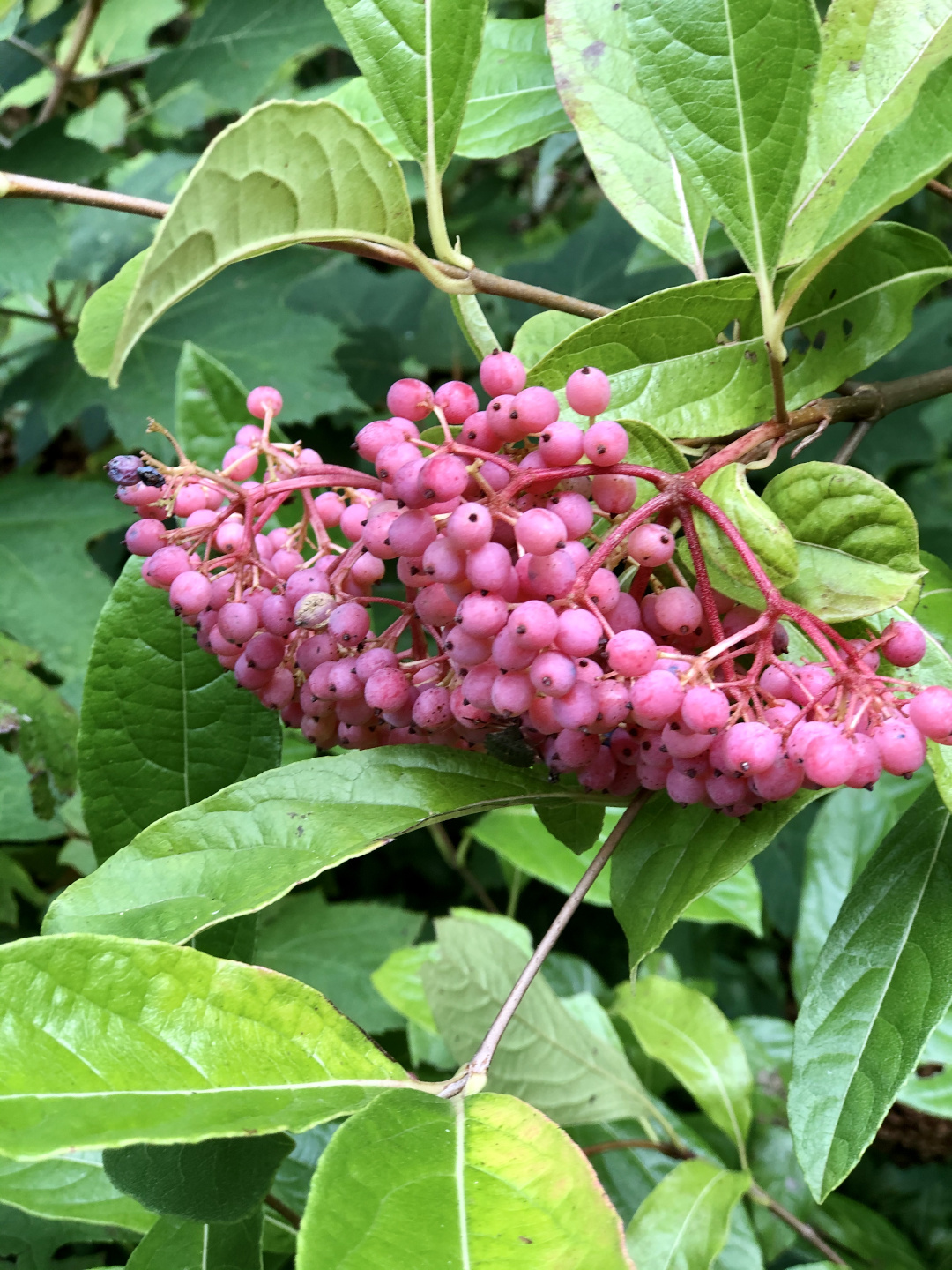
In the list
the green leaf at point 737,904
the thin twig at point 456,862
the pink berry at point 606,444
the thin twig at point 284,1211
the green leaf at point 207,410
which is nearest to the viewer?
the pink berry at point 606,444

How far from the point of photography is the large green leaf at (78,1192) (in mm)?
894

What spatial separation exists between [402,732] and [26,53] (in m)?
1.79

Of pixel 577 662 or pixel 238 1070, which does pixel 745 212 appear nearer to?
pixel 577 662

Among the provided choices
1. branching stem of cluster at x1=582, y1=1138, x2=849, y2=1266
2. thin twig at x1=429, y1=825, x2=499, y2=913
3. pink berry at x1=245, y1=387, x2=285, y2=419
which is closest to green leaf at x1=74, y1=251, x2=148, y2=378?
pink berry at x1=245, y1=387, x2=285, y2=419

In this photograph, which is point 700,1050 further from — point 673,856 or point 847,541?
point 847,541

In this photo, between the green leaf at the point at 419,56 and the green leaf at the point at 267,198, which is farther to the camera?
the green leaf at the point at 419,56

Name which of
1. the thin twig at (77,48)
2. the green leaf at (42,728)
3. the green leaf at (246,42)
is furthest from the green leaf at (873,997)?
the thin twig at (77,48)

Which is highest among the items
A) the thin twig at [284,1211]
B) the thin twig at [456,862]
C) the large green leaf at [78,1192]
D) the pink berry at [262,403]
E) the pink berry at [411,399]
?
the pink berry at [411,399]

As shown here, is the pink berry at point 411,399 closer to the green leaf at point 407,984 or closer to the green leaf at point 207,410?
the green leaf at point 207,410

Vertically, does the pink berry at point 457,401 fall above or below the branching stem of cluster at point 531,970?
above

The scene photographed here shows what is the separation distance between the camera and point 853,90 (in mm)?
675

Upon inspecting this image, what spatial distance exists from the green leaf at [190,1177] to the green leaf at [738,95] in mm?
688

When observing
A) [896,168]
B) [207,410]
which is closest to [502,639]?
[896,168]

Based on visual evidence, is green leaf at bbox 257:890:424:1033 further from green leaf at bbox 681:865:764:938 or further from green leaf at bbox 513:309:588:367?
green leaf at bbox 513:309:588:367
